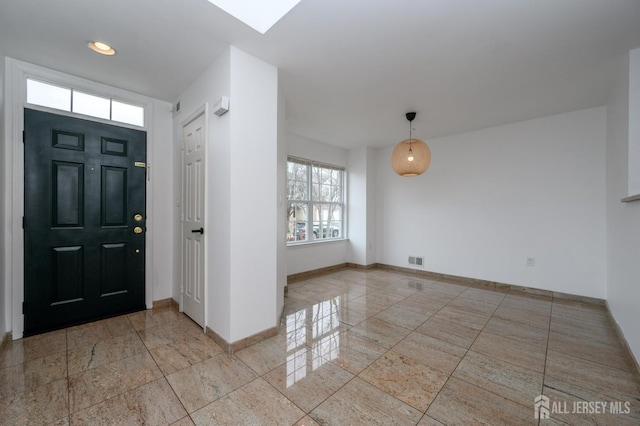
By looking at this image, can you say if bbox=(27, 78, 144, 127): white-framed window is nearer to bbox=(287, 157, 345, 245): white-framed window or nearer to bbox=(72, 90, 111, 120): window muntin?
bbox=(72, 90, 111, 120): window muntin

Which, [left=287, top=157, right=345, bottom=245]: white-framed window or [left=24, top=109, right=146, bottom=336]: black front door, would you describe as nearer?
[left=24, top=109, right=146, bottom=336]: black front door

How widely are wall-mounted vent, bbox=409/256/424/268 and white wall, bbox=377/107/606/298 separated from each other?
0.10 metres

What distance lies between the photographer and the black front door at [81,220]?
241 centimetres

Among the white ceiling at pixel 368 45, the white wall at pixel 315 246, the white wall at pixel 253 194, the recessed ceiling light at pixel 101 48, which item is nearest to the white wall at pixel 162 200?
the white ceiling at pixel 368 45

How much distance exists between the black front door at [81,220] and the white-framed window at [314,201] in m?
2.32

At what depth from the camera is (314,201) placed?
16.8 ft

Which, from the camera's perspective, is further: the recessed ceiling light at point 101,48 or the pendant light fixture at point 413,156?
the pendant light fixture at point 413,156

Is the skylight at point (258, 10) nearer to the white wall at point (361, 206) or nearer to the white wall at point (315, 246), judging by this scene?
the white wall at point (315, 246)

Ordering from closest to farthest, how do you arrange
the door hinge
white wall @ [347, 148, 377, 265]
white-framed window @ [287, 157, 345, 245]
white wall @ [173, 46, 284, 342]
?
white wall @ [173, 46, 284, 342], the door hinge, white-framed window @ [287, 157, 345, 245], white wall @ [347, 148, 377, 265]

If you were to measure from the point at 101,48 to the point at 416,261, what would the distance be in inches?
209

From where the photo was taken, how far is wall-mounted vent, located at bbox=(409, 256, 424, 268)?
4980 mm

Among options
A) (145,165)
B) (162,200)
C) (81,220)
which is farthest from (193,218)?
(81,220)

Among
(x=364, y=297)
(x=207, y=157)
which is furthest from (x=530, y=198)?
(x=207, y=157)

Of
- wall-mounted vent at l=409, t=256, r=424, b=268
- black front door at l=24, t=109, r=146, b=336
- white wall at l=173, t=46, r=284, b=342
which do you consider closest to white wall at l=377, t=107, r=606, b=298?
wall-mounted vent at l=409, t=256, r=424, b=268
